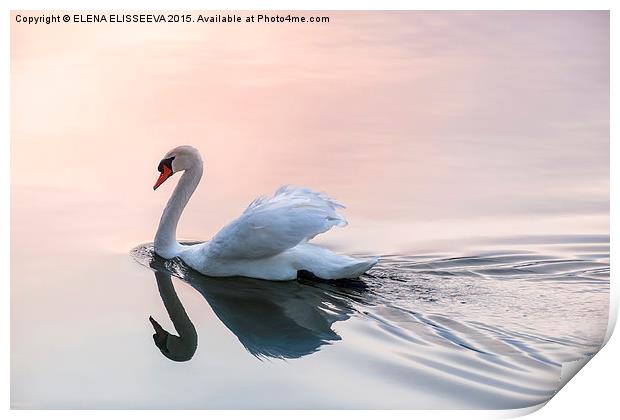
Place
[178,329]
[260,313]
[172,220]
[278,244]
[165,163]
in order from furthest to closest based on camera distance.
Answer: [172,220] < [165,163] < [278,244] < [260,313] < [178,329]

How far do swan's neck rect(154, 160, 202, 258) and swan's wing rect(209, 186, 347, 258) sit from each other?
0.51 m

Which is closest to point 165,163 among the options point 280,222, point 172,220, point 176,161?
point 176,161

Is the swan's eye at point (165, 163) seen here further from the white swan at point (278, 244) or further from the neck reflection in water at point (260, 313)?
→ the neck reflection in water at point (260, 313)

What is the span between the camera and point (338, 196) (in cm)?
561

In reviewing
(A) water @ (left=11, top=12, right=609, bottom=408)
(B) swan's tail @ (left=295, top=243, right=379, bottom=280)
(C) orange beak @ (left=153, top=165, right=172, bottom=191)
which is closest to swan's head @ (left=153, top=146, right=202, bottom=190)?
(C) orange beak @ (left=153, top=165, right=172, bottom=191)

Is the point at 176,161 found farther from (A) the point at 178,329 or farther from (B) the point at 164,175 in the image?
(A) the point at 178,329

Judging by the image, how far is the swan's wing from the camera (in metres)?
5.53

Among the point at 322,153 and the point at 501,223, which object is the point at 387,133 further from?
the point at 501,223

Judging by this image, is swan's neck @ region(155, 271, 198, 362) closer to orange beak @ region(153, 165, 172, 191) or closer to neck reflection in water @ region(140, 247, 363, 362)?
neck reflection in water @ region(140, 247, 363, 362)

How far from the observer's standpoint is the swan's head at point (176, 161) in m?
5.97

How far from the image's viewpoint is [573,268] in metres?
5.57

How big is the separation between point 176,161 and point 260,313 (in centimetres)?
97
